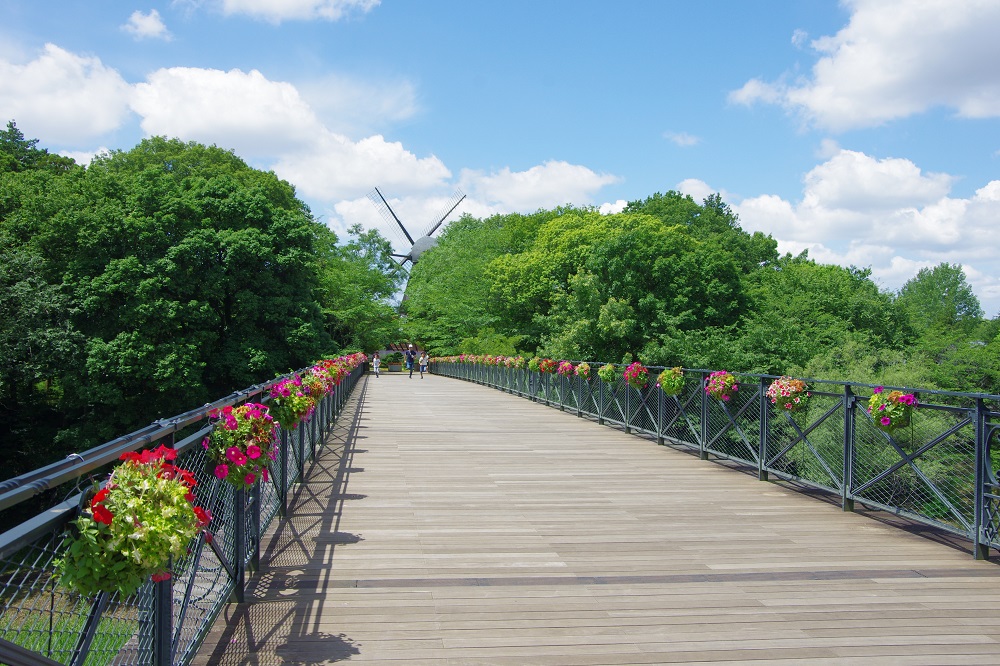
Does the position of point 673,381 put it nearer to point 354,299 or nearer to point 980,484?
point 980,484

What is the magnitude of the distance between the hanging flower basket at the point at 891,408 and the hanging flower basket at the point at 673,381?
4605mm

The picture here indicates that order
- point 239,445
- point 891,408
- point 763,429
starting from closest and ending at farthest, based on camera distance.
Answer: point 239,445, point 891,408, point 763,429

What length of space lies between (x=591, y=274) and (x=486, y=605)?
30262 mm

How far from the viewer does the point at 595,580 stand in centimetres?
489

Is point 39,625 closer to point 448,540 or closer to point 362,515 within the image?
point 448,540

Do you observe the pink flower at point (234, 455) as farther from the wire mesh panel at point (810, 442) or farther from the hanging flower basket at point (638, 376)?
the hanging flower basket at point (638, 376)

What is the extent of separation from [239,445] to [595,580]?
7.67 ft

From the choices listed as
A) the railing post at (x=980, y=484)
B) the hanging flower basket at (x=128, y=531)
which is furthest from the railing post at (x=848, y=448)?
the hanging flower basket at (x=128, y=531)

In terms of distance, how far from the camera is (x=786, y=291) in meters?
37.8

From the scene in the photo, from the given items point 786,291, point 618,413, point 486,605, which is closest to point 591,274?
point 786,291

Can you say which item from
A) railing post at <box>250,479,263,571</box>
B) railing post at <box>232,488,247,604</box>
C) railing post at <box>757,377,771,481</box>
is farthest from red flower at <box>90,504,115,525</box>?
railing post at <box>757,377,771,481</box>

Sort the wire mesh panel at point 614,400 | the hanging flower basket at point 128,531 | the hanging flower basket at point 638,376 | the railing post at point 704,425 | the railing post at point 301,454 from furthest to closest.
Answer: the wire mesh panel at point 614,400
the hanging flower basket at point 638,376
the railing post at point 704,425
the railing post at point 301,454
the hanging flower basket at point 128,531

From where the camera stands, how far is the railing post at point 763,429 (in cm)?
875

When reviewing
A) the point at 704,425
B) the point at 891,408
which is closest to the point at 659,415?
the point at 704,425
